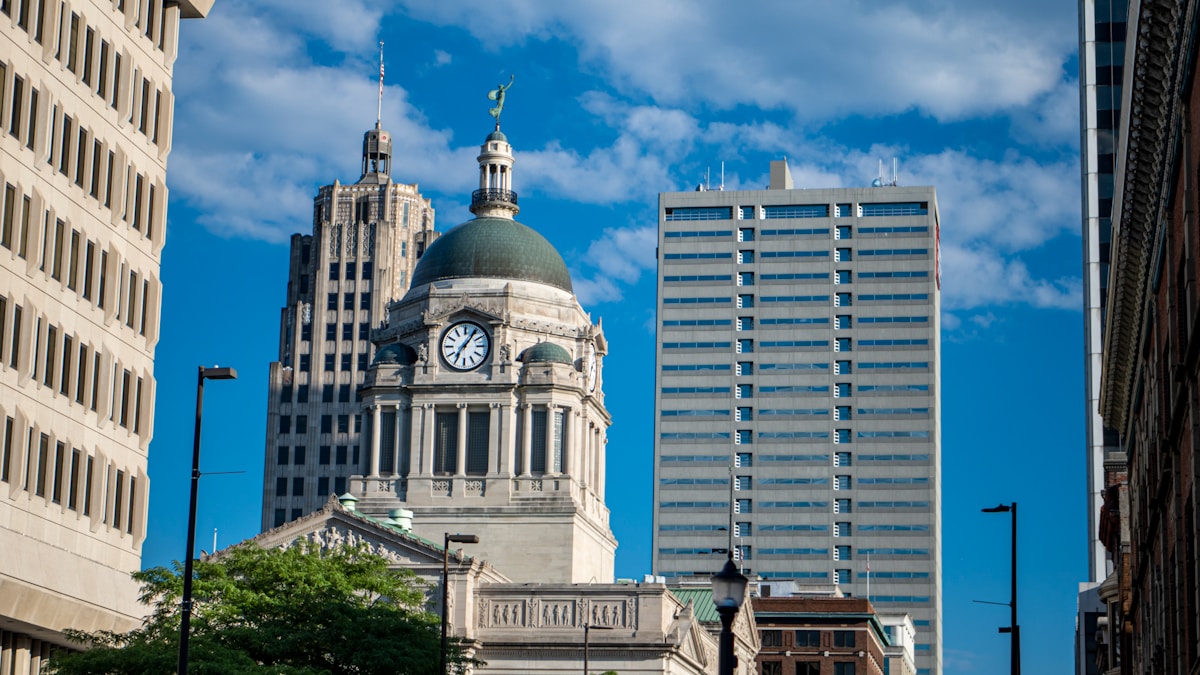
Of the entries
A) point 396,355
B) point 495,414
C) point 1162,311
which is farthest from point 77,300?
point 396,355

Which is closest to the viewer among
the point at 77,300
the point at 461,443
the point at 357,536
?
the point at 77,300

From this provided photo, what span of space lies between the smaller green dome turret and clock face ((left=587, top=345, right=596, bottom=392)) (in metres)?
11.2

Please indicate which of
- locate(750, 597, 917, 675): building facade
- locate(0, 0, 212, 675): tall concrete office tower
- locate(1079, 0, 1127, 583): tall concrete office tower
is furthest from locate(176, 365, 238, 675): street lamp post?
locate(750, 597, 917, 675): building facade

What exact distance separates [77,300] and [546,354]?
71.8 meters

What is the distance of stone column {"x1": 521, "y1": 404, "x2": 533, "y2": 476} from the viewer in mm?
130625

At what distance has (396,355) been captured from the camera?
134m

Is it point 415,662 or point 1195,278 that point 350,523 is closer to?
point 415,662

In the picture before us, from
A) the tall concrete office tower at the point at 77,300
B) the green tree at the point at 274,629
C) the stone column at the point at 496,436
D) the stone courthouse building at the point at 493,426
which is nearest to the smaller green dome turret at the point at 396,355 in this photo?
the stone courthouse building at the point at 493,426

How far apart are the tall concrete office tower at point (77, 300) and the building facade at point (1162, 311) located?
93.5 ft

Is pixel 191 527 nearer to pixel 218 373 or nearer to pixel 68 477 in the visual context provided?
pixel 218 373

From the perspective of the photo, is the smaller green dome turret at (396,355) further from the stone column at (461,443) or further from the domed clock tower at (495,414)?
the stone column at (461,443)

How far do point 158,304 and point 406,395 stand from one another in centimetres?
6489

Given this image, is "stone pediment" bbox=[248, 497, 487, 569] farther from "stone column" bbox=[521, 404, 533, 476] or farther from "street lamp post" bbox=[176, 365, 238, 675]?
"street lamp post" bbox=[176, 365, 238, 675]

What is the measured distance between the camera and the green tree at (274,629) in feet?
205
